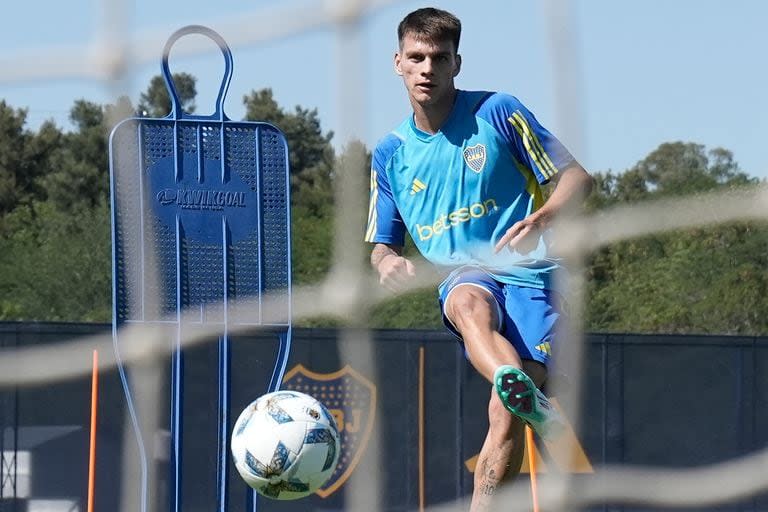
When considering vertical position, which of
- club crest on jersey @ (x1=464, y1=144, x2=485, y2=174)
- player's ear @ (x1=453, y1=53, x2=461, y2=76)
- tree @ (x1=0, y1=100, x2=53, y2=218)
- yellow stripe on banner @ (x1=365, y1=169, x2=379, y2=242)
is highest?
tree @ (x1=0, y1=100, x2=53, y2=218)

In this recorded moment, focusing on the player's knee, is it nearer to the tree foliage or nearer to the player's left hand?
the player's left hand

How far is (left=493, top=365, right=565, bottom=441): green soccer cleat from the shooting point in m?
2.86

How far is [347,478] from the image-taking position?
6.49 metres

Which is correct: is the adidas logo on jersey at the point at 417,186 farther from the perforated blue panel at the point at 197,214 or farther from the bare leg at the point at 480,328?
the perforated blue panel at the point at 197,214

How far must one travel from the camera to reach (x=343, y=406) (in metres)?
6.46

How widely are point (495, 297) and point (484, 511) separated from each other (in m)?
0.46

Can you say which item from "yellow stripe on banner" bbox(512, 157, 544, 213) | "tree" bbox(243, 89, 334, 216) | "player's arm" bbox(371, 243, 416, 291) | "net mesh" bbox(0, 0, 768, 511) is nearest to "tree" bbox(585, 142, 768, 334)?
"net mesh" bbox(0, 0, 768, 511)

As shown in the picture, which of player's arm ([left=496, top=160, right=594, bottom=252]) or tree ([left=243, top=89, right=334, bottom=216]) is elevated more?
tree ([left=243, top=89, right=334, bottom=216])

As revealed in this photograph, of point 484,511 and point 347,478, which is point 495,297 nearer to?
point 484,511

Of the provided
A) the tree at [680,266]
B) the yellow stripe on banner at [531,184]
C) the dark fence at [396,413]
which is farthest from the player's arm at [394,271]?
the tree at [680,266]

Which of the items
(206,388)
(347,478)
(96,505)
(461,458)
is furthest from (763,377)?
(96,505)

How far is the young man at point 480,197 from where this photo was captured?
3.26 metres

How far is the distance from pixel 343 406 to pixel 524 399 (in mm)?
3628

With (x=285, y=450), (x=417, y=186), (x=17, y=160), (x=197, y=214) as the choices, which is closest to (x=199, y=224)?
(x=197, y=214)
